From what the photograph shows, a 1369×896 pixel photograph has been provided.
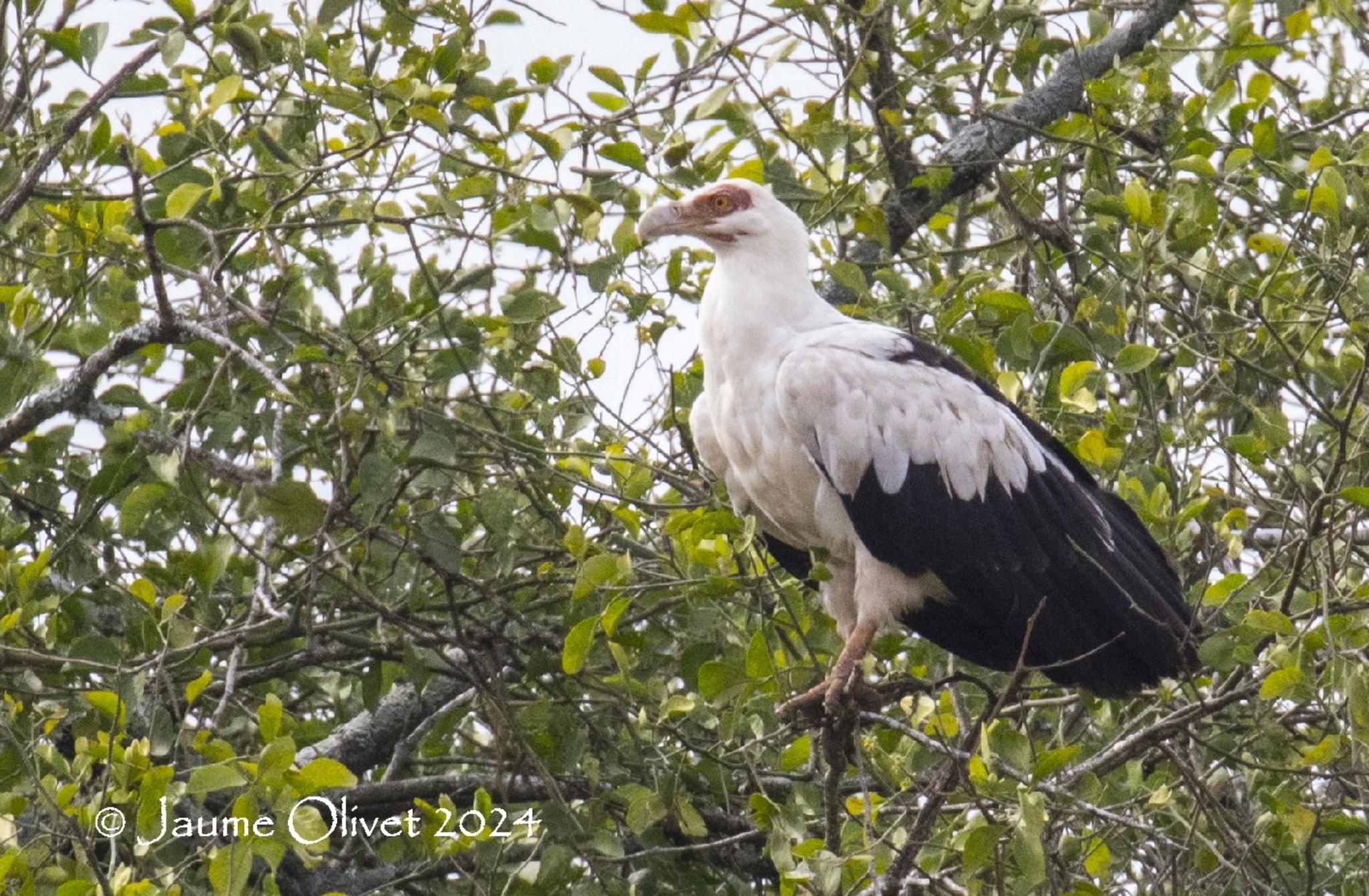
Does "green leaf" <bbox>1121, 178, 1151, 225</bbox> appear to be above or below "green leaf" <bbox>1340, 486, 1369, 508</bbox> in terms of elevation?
above

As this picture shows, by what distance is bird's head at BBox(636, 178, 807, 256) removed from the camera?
4.69 meters

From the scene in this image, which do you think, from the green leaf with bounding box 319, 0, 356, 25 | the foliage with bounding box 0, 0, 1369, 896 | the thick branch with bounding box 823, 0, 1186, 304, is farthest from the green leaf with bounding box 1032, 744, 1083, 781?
the green leaf with bounding box 319, 0, 356, 25

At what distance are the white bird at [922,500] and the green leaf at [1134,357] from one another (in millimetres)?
502

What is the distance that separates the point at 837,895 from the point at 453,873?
5.03ft

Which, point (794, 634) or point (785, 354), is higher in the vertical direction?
point (785, 354)

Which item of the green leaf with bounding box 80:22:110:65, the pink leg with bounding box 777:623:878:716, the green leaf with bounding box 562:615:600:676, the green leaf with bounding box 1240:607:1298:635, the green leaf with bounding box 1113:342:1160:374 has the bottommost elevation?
the green leaf with bounding box 1240:607:1298:635

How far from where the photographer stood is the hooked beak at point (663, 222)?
457 cm

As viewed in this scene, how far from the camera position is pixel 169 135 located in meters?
4.14

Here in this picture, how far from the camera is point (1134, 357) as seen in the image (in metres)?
3.97

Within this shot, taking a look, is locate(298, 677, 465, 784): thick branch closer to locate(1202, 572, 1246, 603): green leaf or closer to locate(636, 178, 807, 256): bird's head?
locate(636, 178, 807, 256): bird's head

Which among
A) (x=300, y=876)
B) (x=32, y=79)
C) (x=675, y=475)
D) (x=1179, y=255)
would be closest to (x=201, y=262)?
(x=32, y=79)

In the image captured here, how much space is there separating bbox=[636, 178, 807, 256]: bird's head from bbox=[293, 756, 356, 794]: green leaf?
2095 millimetres

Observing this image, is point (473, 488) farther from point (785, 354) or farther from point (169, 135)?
point (169, 135)

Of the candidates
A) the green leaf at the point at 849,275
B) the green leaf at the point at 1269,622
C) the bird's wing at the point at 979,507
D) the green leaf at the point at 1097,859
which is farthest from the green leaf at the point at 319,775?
the green leaf at the point at 849,275
